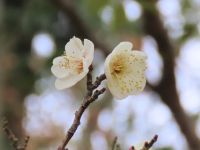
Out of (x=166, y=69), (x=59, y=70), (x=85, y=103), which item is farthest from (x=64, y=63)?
(x=166, y=69)

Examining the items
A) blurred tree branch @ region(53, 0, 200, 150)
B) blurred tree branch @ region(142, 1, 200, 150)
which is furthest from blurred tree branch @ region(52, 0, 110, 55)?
blurred tree branch @ region(142, 1, 200, 150)

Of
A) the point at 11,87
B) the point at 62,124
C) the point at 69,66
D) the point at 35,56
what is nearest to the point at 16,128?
the point at 11,87

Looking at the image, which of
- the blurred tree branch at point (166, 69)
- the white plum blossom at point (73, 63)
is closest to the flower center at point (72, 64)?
the white plum blossom at point (73, 63)

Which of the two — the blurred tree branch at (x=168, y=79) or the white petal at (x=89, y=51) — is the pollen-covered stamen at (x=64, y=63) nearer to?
the white petal at (x=89, y=51)

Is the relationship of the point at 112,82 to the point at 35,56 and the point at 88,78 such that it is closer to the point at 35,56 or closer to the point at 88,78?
the point at 88,78

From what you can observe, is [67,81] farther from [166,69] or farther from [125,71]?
[166,69]

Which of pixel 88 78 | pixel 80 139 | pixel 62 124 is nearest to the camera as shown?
pixel 88 78
